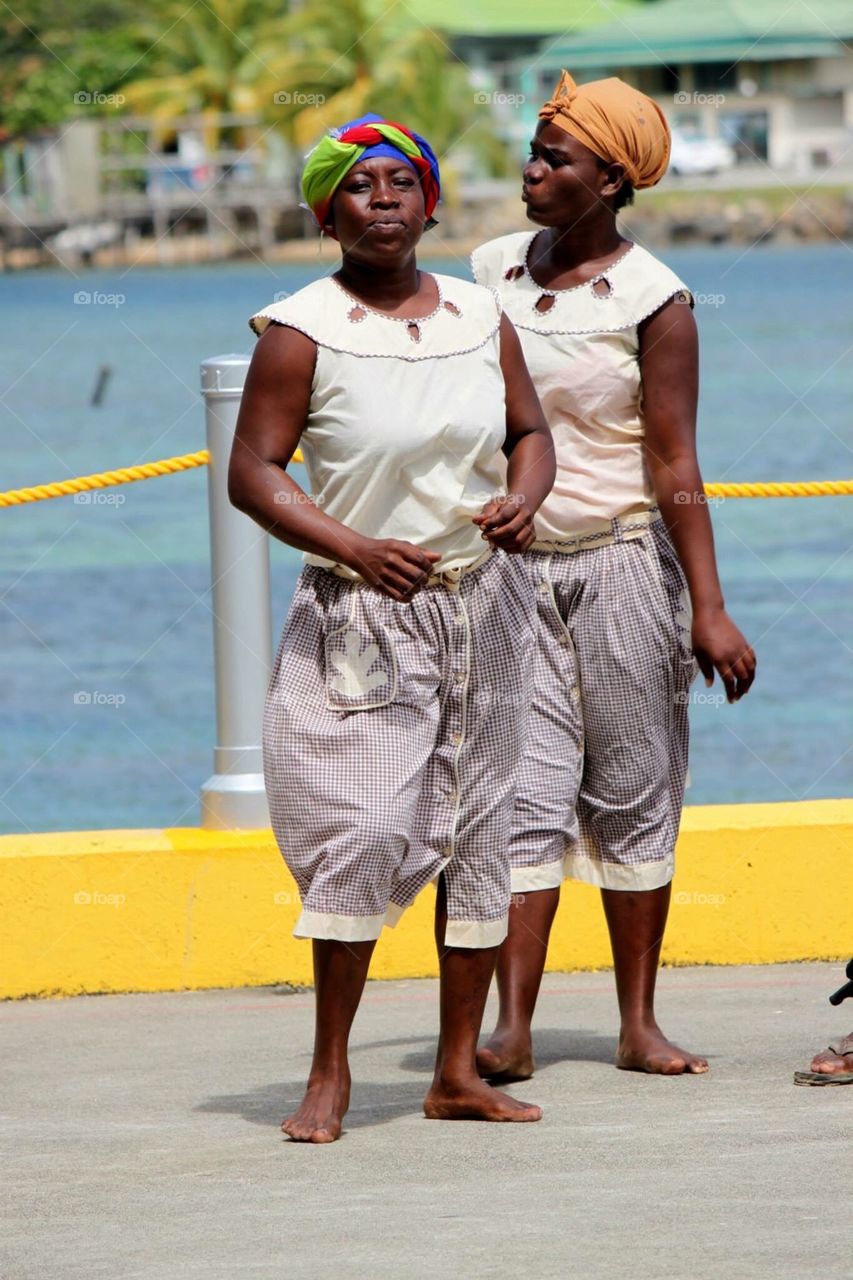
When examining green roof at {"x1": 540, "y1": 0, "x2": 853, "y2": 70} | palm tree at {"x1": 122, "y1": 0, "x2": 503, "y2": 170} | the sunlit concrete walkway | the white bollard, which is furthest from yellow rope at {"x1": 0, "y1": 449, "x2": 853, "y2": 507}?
green roof at {"x1": 540, "y1": 0, "x2": 853, "y2": 70}

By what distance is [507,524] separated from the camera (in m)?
3.54

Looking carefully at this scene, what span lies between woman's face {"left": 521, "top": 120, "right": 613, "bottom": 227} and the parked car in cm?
7710

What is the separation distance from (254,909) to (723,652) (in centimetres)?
145

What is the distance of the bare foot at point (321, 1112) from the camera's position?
11.7 ft

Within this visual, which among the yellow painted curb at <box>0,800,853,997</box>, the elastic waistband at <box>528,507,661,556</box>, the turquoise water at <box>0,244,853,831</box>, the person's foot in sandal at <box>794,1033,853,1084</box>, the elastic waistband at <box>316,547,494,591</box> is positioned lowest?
the turquoise water at <box>0,244,853,831</box>

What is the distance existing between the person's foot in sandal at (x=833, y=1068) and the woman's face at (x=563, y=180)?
1619 millimetres

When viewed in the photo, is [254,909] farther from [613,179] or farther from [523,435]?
[613,179]

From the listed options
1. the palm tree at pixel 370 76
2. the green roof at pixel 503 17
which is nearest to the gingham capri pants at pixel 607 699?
the palm tree at pixel 370 76

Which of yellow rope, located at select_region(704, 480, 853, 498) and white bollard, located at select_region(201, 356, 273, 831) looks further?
yellow rope, located at select_region(704, 480, 853, 498)

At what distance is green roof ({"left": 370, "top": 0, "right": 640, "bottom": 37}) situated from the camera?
92.2 m

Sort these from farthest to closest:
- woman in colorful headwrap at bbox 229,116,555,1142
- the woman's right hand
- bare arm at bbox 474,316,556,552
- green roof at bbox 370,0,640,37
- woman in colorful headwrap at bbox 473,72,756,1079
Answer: green roof at bbox 370,0,640,37
woman in colorful headwrap at bbox 473,72,756,1079
bare arm at bbox 474,316,556,552
woman in colorful headwrap at bbox 229,116,555,1142
the woman's right hand

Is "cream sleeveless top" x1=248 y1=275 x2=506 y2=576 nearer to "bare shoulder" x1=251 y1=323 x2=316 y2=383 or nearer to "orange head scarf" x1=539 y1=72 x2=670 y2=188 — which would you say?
"bare shoulder" x1=251 y1=323 x2=316 y2=383

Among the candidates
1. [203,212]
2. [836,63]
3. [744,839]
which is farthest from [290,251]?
[744,839]

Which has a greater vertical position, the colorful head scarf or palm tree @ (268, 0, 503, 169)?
the colorful head scarf
